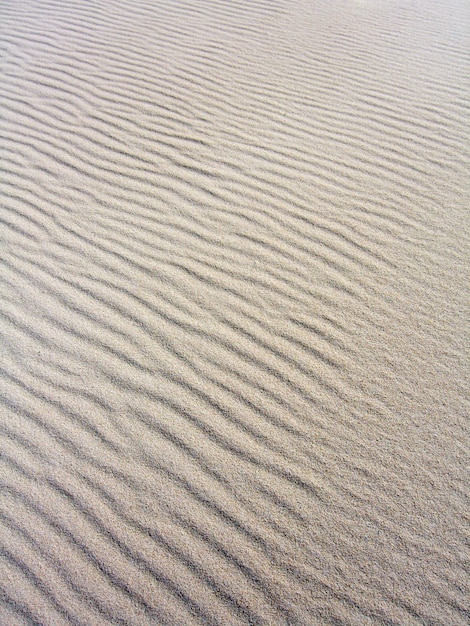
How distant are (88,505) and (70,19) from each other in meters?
6.09

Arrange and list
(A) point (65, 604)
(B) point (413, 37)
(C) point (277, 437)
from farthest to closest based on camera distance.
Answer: (B) point (413, 37)
(C) point (277, 437)
(A) point (65, 604)

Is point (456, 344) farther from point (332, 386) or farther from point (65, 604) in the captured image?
point (65, 604)

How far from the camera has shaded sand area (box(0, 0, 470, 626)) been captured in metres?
2.08

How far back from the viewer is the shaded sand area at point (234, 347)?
2.08 metres

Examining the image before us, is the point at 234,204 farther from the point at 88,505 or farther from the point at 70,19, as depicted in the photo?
the point at 70,19

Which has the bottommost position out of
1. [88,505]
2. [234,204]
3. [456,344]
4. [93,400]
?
[88,505]

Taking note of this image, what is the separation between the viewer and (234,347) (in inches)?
111

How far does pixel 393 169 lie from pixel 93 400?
2761mm

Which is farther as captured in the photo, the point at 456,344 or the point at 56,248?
the point at 56,248

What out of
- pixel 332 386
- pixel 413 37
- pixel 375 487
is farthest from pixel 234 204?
pixel 413 37

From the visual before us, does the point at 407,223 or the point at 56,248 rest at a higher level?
the point at 407,223

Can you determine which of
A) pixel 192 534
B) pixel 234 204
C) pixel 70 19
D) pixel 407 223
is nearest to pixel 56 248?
pixel 234 204

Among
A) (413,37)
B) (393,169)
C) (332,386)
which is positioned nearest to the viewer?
(332,386)

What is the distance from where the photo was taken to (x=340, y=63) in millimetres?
5355
